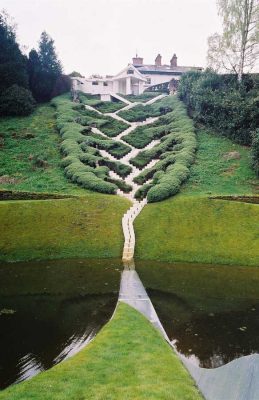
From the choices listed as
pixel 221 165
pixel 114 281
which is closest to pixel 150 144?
pixel 221 165

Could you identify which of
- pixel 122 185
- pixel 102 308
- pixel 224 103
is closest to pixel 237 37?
pixel 224 103

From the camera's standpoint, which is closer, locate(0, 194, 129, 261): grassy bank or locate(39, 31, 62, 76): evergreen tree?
locate(0, 194, 129, 261): grassy bank

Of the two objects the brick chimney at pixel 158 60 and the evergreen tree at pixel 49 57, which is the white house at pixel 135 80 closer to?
the brick chimney at pixel 158 60

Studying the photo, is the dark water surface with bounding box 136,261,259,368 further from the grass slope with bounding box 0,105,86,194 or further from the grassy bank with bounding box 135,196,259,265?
the grass slope with bounding box 0,105,86,194

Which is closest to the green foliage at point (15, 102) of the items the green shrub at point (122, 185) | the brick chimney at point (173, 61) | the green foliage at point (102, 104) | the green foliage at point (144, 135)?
the green foliage at point (102, 104)

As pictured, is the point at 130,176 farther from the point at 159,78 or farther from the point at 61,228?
the point at 159,78

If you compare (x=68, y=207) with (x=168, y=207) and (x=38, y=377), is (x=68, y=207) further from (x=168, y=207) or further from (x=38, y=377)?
(x=38, y=377)

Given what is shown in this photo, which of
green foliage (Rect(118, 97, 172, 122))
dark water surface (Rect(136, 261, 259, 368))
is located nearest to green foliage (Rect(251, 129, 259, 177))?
dark water surface (Rect(136, 261, 259, 368))
